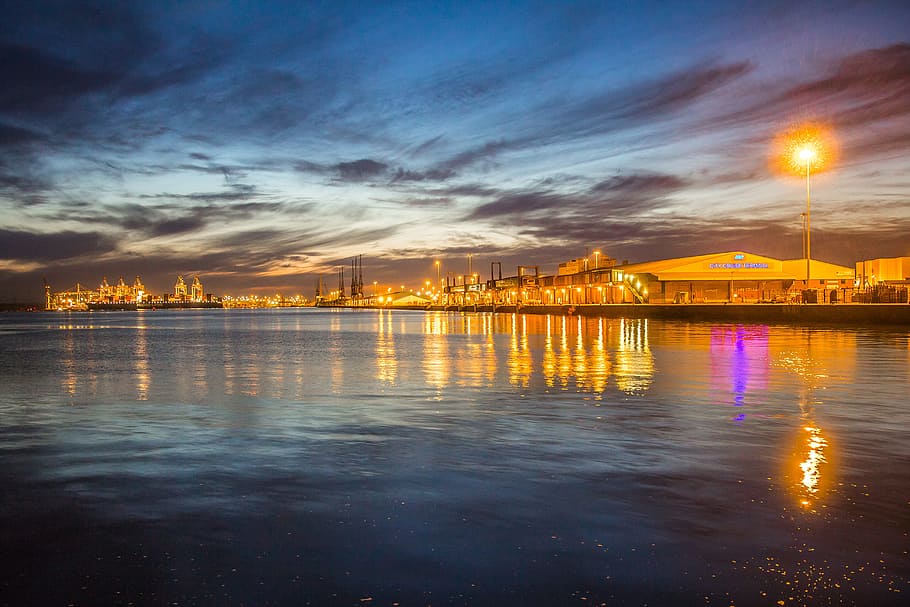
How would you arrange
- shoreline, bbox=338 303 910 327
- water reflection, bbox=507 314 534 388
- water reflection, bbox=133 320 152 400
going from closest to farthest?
1. water reflection, bbox=133 320 152 400
2. water reflection, bbox=507 314 534 388
3. shoreline, bbox=338 303 910 327

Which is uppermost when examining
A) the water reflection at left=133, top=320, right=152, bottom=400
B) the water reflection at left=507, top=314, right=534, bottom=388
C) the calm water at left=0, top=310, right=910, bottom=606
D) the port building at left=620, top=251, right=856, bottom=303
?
the port building at left=620, top=251, right=856, bottom=303

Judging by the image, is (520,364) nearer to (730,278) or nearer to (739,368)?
(739,368)

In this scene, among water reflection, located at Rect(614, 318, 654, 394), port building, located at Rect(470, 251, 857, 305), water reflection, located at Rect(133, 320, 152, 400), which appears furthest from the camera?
port building, located at Rect(470, 251, 857, 305)

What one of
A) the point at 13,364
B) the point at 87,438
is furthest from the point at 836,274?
the point at 87,438

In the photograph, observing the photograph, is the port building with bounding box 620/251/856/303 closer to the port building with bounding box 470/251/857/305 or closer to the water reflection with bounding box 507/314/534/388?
the port building with bounding box 470/251/857/305

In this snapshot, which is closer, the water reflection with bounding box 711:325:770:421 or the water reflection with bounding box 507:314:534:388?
the water reflection with bounding box 711:325:770:421

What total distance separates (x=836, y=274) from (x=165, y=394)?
10810cm

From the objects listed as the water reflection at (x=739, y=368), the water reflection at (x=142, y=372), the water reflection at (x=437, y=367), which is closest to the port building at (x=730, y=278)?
the water reflection at (x=739, y=368)

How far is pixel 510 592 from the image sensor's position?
5.93m

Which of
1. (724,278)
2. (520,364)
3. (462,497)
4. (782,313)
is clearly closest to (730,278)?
(724,278)

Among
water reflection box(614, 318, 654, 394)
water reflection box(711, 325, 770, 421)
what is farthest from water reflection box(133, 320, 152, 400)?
water reflection box(711, 325, 770, 421)

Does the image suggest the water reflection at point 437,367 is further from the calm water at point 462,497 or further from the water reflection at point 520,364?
the calm water at point 462,497

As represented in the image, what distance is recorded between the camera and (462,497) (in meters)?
8.87

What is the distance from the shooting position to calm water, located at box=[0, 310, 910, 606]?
242 inches
